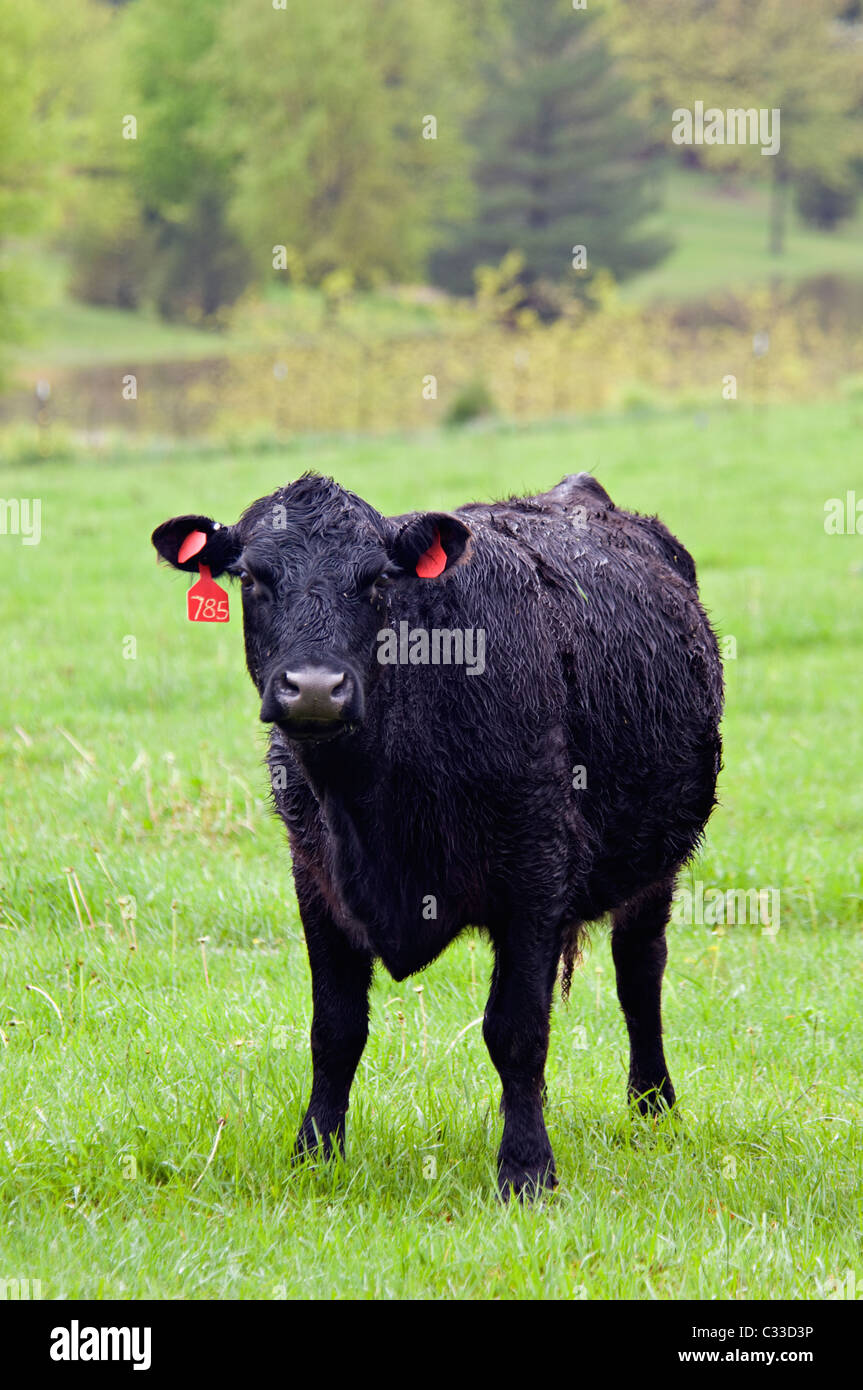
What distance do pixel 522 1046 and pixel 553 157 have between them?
6373 cm

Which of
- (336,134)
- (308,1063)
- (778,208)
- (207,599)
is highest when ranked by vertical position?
(778,208)

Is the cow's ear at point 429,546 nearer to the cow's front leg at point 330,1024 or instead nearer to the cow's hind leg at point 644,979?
the cow's front leg at point 330,1024

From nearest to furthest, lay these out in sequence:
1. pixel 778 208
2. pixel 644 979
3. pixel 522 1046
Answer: pixel 522 1046
pixel 644 979
pixel 778 208

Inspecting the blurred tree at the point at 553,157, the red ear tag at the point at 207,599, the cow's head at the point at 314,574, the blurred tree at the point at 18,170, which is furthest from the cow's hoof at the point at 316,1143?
the blurred tree at the point at 553,157

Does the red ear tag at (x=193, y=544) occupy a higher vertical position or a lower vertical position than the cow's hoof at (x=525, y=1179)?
higher

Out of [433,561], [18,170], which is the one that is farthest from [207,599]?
[18,170]

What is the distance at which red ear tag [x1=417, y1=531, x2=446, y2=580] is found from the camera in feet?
13.8

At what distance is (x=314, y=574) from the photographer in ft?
13.1

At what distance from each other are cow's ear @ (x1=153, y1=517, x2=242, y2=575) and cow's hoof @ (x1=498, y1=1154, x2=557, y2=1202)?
188 cm

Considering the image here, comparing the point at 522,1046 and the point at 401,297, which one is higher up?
the point at 401,297

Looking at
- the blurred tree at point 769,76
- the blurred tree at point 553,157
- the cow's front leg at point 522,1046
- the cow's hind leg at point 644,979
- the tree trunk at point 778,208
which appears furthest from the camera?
the blurred tree at point 769,76

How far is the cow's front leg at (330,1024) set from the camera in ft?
14.7

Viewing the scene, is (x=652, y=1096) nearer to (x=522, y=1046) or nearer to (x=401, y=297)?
(x=522, y=1046)

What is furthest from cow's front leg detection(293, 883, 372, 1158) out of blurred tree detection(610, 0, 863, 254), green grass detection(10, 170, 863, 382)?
blurred tree detection(610, 0, 863, 254)
